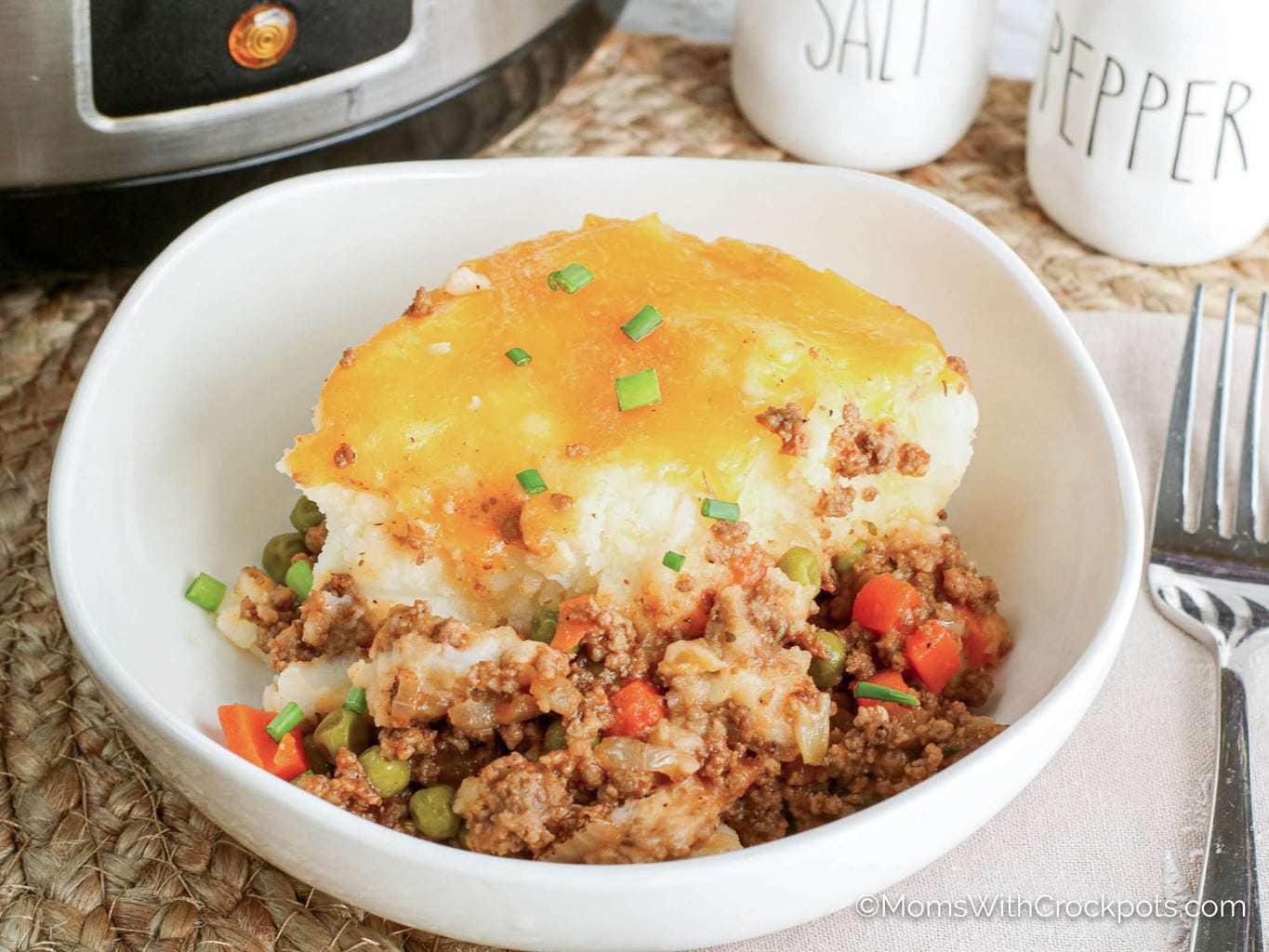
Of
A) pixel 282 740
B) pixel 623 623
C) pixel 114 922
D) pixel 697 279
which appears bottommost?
pixel 114 922

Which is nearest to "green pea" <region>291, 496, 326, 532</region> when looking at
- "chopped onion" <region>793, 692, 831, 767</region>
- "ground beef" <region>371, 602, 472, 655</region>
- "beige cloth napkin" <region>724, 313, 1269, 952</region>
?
"ground beef" <region>371, 602, 472, 655</region>

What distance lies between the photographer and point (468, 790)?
2303mm

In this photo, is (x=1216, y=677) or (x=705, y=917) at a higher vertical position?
(x=705, y=917)

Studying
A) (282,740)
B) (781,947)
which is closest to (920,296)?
(781,947)

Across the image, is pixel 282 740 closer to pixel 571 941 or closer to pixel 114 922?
pixel 114 922

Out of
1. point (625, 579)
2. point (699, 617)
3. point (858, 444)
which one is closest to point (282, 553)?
point (625, 579)

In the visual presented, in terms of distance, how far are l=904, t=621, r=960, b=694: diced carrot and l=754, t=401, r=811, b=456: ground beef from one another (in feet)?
1.36

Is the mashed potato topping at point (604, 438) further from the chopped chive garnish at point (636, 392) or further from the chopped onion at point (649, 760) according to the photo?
the chopped onion at point (649, 760)

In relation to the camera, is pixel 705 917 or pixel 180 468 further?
pixel 180 468

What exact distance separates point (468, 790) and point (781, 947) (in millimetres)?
619

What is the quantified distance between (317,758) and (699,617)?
714 millimetres

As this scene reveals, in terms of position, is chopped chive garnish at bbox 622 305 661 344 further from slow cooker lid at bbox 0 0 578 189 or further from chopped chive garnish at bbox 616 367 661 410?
slow cooker lid at bbox 0 0 578 189

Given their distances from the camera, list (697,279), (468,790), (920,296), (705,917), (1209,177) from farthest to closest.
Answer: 1. (1209,177)
2. (920,296)
3. (697,279)
4. (468,790)
5. (705,917)

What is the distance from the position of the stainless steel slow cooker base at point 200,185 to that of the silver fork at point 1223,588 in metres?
1.91
